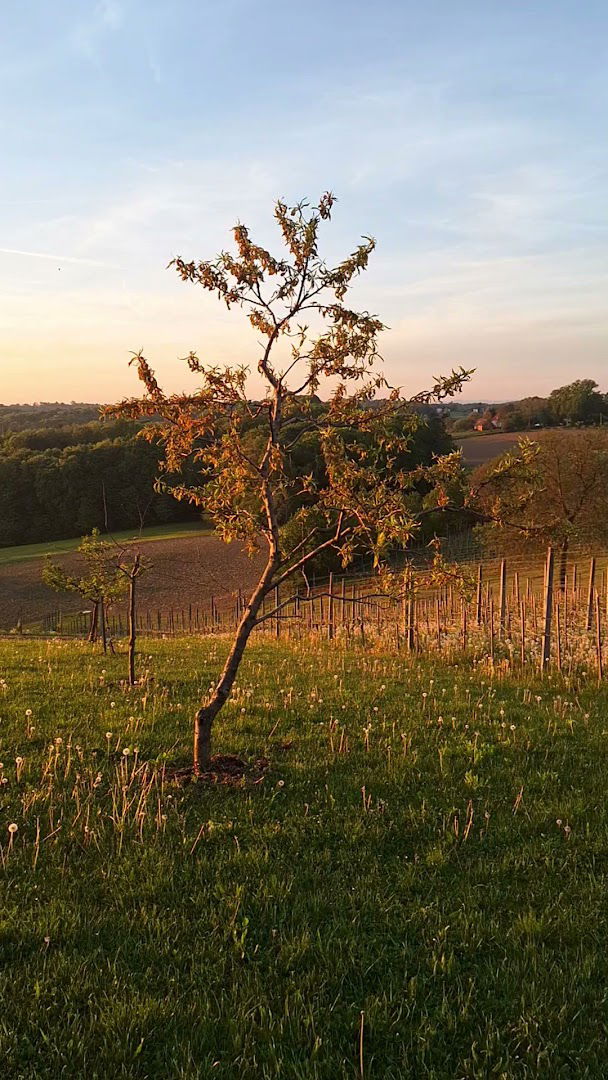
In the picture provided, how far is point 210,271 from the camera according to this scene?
6387mm

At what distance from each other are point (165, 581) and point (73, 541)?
2534 cm

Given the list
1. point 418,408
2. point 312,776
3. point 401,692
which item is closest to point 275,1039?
point 312,776

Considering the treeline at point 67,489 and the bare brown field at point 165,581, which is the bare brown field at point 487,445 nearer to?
the bare brown field at point 165,581

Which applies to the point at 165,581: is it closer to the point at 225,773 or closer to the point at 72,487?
the point at 72,487

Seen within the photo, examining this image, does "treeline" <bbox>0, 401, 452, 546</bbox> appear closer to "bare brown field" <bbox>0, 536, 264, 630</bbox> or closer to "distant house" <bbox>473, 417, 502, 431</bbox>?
"bare brown field" <bbox>0, 536, 264, 630</bbox>

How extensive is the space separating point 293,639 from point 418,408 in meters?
13.9

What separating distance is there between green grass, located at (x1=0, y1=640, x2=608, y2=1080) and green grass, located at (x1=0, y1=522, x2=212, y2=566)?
61261 mm

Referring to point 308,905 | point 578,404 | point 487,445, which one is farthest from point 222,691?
point 578,404

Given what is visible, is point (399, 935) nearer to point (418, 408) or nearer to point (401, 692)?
point (418, 408)

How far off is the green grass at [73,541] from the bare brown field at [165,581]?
9.34 ft

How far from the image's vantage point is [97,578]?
14.7 meters

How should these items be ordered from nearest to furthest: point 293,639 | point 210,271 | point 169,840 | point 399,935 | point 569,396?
point 399,935 < point 169,840 < point 210,271 < point 293,639 < point 569,396

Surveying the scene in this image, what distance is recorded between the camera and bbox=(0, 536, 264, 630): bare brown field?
5278 centimetres

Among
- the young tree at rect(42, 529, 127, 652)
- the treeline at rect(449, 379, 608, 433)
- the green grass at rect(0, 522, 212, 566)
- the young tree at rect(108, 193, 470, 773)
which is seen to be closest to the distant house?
the treeline at rect(449, 379, 608, 433)
